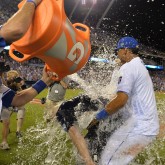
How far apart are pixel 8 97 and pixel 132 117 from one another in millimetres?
1418

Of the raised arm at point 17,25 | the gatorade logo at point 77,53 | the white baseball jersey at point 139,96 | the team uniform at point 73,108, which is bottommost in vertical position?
the team uniform at point 73,108

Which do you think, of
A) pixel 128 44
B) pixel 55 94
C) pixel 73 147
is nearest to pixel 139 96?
pixel 128 44

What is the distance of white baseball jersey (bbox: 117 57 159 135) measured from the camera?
11.3 ft

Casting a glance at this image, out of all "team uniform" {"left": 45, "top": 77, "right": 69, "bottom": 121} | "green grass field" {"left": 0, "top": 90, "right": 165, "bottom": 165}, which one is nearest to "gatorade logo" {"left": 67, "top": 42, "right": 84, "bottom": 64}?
"green grass field" {"left": 0, "top": 90, "right": 165, "bottom": 165}

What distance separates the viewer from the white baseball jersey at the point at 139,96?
11.3ft

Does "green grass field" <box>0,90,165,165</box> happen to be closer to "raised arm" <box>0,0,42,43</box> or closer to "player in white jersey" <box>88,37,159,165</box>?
"player in white jersey" <box>88,37,159,165</box>

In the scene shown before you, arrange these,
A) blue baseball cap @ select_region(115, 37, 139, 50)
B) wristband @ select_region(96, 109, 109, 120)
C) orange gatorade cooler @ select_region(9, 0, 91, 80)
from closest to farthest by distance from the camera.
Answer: orange gatorade cooler @ select_region(9, 0, 91, 80), wristband @ select_region(96, 109, 109, 120), blue baseball cap @ select_region(115, 37, 139, 50)

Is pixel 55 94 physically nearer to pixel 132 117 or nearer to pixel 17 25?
pixel 132 117

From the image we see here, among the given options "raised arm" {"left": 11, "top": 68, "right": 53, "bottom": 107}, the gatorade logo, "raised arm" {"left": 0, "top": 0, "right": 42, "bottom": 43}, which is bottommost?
"raised arm" {"left": 11, "top": 68, "right": 53, "bottom": 107}

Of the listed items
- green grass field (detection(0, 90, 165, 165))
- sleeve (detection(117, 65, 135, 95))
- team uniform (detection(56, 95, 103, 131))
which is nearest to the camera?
sleeve (detection(117, 65, 135, 95))

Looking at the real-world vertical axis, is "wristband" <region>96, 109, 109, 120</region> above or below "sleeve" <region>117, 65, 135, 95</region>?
below

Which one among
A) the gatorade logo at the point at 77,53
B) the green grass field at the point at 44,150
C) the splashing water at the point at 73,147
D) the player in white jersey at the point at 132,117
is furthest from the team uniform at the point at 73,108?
the gatorade logo at the point at 77,53

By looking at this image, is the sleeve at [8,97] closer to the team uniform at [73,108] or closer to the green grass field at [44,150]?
the team uniform at [73,108]

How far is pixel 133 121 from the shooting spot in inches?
137
